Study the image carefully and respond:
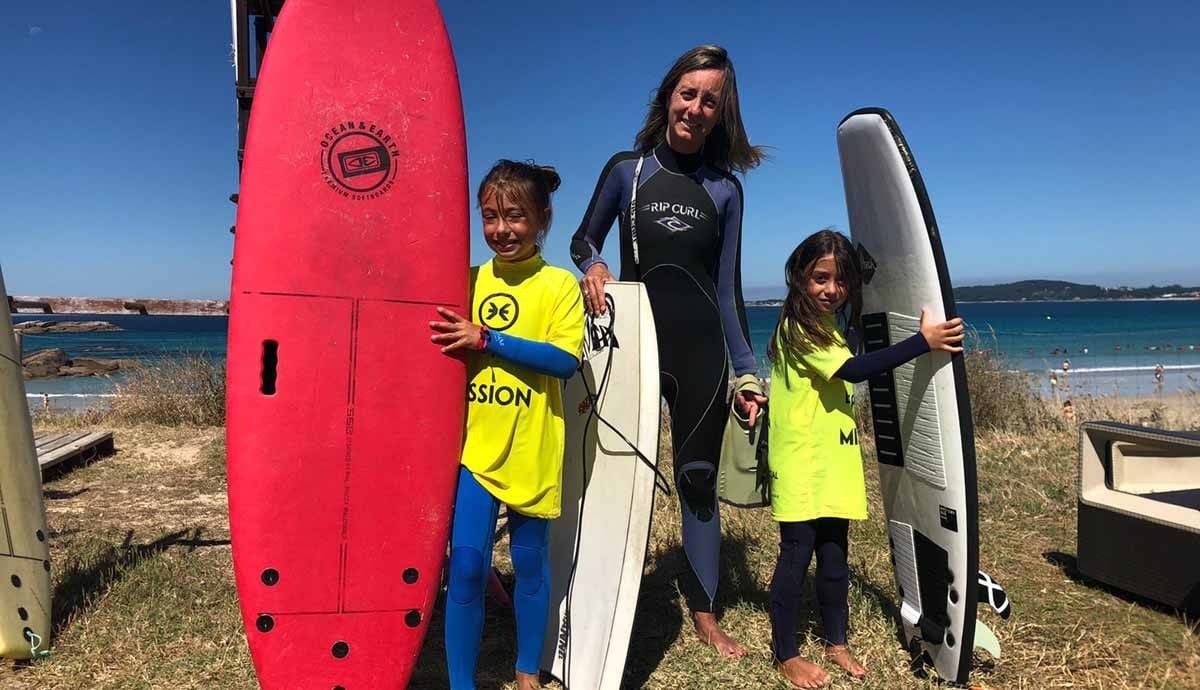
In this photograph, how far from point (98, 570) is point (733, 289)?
10.0ft

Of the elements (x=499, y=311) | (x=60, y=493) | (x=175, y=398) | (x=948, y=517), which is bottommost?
(x=60, y=493)

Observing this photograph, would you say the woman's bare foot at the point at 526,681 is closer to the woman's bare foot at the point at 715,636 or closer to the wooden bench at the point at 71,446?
the woman's bare foot at the point at 715,636

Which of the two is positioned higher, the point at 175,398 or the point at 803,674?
the point at 175,398

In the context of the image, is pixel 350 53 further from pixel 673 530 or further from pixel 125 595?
pixel 673 530

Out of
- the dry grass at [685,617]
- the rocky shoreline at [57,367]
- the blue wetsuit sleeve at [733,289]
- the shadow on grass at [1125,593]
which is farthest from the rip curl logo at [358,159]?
the rocky shoreline at [57,367]

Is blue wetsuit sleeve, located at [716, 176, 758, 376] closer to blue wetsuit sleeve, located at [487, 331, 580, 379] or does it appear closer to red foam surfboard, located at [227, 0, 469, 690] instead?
blue wetsuit sleeve, located at [487, 331, 580, 379]

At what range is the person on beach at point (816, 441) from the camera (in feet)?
7.55

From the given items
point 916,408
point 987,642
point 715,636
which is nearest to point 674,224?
point 916,408

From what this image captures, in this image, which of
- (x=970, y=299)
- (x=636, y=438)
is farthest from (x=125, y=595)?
(x=970, y=299)

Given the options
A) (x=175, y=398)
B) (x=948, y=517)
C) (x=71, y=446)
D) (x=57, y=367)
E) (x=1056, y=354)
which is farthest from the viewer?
(x=57, y=367)

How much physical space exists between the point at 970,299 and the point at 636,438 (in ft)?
473

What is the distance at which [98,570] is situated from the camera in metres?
3.25

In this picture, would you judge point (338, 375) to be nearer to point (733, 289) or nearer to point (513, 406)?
→ point (513, 406)

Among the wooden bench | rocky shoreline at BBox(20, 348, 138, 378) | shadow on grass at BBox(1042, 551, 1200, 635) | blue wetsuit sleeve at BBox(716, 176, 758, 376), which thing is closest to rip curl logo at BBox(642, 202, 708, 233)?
blue wetsuit sleeve at BBox(716, 176, 758, 376)
